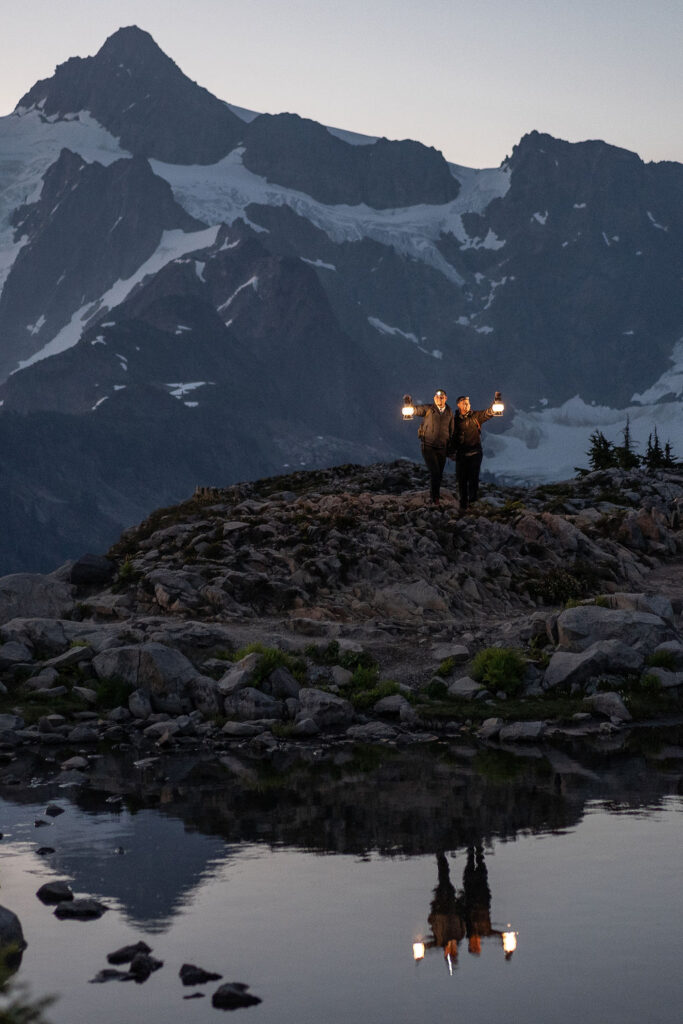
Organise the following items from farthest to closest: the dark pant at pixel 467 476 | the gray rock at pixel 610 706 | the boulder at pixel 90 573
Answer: the dark pant at pixel 467 476 → the boulder at pixel 90 573 → the gray rock at pixel 610 706

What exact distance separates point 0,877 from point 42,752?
9256mm

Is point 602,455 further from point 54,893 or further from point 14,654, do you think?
point 54,893

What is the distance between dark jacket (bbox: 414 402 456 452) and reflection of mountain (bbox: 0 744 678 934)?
16.5 meters

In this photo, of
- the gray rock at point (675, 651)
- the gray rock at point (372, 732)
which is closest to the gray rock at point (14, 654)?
the gray rock at point (372, 732)

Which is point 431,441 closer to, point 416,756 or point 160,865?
point 416,756

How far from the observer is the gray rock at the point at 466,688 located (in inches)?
1109

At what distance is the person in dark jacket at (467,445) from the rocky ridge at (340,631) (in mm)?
892

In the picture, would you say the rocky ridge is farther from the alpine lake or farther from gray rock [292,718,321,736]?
the alpine lake

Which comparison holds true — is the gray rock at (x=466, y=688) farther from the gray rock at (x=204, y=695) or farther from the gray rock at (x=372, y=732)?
the gray rock at (x=204, y=695)

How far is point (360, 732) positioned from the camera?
84.6 ft

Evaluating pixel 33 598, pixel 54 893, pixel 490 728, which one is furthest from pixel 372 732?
pixel 33 598

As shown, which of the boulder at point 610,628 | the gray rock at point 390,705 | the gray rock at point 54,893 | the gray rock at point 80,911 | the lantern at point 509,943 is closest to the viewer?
the lantern at point 509,943

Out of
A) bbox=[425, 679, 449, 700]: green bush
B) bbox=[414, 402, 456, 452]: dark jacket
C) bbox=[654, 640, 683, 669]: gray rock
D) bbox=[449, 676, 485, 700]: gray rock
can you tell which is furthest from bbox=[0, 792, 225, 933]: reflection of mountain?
bbox=[414, 402, 456, 452]: dark jacket

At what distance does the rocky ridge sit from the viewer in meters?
26.7
